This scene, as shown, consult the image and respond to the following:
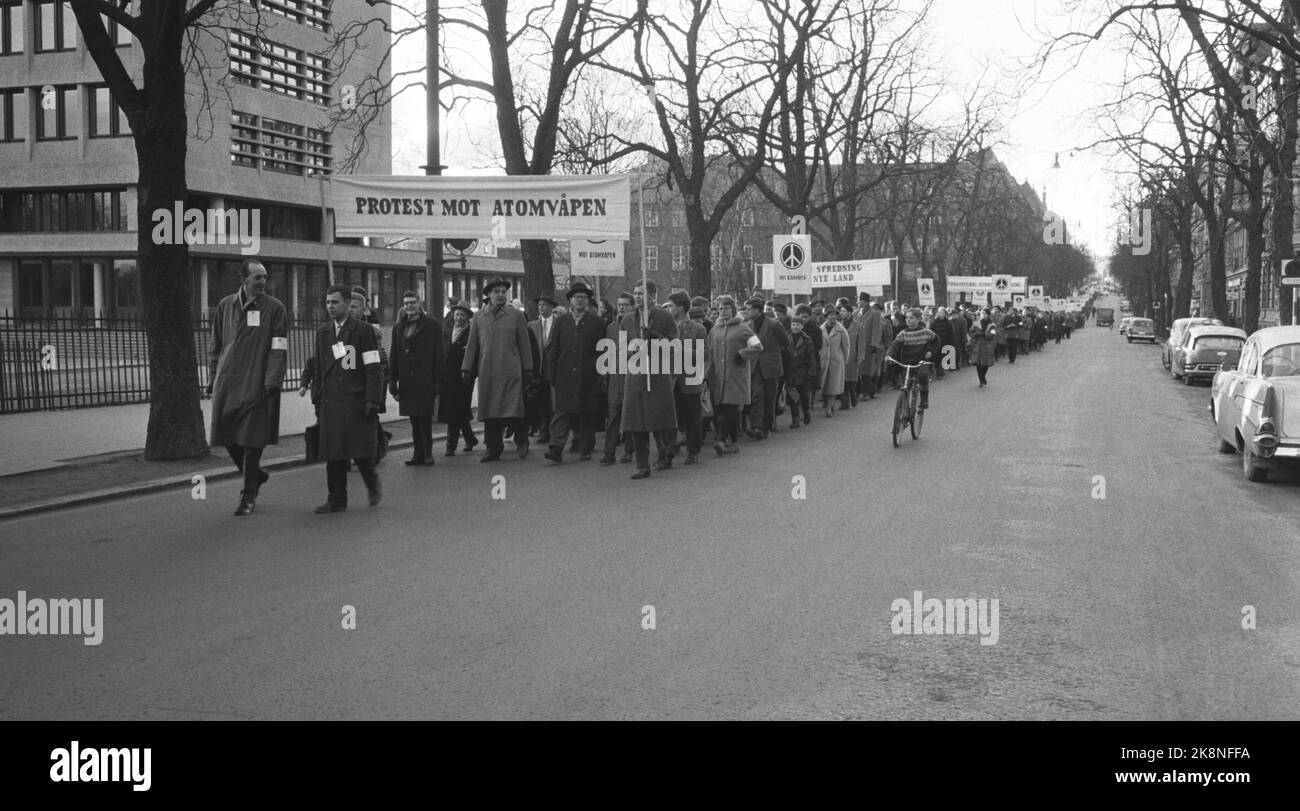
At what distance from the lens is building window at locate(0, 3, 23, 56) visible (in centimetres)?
4450

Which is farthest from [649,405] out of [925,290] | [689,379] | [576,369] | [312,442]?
[925,290]

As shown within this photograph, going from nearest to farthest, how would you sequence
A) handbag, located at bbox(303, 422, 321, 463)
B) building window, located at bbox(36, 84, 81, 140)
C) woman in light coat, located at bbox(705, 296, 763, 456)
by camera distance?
1. handbag, located at bbox(303, 422, 321, 463)
2. woman in light coat, located at bbox(705, 296, 763, 456)
3. building window, located at bbox(36, 84, 81, 140)

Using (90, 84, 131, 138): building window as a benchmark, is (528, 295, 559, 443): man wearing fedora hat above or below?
below

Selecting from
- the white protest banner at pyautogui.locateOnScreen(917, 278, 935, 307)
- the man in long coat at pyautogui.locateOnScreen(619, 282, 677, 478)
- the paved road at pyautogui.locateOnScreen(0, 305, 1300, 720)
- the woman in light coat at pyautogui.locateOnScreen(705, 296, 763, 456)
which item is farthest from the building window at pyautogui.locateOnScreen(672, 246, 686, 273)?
the paved road at pyautogui.locateOnScreen(0, 305, 1300, 720)

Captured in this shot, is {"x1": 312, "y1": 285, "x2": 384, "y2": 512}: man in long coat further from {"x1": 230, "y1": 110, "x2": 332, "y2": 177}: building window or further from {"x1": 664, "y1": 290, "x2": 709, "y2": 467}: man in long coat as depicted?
{"x1": 230, "y1": 110, "x2": 332, "y2": 177}: building window

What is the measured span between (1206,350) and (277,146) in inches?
1217

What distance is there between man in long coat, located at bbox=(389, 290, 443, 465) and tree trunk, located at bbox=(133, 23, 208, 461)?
219 centimetres

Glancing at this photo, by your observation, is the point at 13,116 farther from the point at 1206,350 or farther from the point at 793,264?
the point at 1206,350

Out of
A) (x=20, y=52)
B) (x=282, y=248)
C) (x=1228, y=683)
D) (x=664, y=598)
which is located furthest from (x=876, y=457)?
(x=20, y=52)

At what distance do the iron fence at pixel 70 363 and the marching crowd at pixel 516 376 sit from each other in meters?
4.70

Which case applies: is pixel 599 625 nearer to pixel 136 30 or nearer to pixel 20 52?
pixel 136 30

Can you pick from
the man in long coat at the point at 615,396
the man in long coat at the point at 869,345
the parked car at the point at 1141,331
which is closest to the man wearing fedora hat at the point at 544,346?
the man in long coat at the point at 615,396

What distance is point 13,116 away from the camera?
1778 inches

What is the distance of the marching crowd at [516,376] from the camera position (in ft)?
34.8
